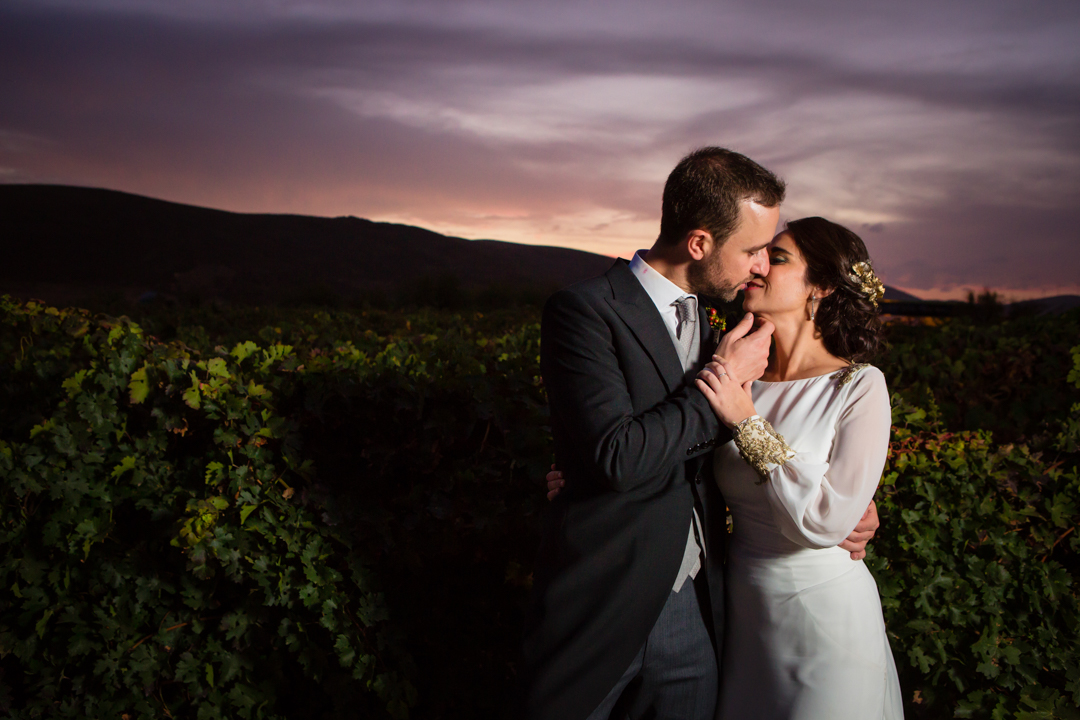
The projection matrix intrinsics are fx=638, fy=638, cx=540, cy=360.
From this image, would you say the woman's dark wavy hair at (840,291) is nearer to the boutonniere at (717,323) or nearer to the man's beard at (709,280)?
the boutonniere at (717,323)

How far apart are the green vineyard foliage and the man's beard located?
1.02 metres

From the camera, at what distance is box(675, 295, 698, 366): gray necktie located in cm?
200

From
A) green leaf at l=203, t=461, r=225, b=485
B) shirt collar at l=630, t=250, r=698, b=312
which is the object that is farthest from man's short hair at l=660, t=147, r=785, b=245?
green leaf at l=203, t=461, r=225, b=485

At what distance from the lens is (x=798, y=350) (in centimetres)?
237

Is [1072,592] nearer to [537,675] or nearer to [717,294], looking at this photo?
[717,294]

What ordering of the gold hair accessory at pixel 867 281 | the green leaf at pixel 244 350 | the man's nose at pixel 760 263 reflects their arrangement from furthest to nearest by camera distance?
1. the green leaf at pixel 244 350
2. the gold hair accessory at pixel 867 281
3. the man's nose at pixel 760 263

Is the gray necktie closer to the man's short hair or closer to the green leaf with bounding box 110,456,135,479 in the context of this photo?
the man's short hair

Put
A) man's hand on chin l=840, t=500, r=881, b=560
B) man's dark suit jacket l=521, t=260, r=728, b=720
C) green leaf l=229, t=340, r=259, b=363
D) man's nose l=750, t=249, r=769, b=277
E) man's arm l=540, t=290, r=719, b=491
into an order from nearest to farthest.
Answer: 1. man's arm l=540, t=290, r=719, b=491
2. man's dark suit jacket l=521, t=260, r=728, b=720
3. man's nose l=750, t=249, r=769, b=277
4. man's hand on chin l=840, t=500, r=881, b=560
5. green leaf l=229, t=340, r=259, b=363

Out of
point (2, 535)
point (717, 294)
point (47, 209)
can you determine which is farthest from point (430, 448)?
point (47, 209)

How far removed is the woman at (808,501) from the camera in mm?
1924

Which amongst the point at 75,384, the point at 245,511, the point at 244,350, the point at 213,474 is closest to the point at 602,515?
the point at 245,511

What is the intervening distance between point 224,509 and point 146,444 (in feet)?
2.04

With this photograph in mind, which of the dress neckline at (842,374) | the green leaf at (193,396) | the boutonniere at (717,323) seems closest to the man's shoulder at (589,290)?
the boutonniere at (717,323)

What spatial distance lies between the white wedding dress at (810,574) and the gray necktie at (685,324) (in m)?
0.38
